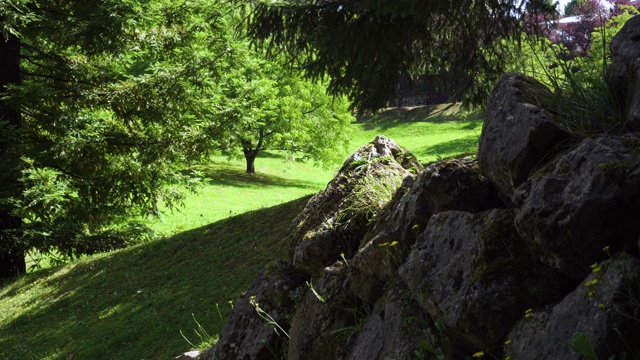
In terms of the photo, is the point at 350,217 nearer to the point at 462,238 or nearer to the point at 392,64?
the point at 462,238

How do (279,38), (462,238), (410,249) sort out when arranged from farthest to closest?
(279,38)
(410,249)
(462,238)

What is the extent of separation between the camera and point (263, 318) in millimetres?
5520

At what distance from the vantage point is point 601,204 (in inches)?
120

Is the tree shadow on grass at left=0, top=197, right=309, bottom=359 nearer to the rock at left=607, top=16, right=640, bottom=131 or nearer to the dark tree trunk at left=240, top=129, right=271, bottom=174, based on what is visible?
the rock at left=607, top=16, right=640, bottom=131

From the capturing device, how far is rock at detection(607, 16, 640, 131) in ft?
12.6

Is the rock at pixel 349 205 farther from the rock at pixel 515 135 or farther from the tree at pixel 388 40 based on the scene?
the tree at pixel 388 40

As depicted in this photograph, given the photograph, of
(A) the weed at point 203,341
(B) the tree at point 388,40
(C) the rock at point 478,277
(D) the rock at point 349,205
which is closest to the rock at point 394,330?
(C) the rock at point 478,277

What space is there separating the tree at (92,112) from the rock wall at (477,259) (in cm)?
1001

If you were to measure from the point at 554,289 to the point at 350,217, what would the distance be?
8.12 ft

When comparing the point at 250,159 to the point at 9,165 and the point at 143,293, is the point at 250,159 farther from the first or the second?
the point at 143,293

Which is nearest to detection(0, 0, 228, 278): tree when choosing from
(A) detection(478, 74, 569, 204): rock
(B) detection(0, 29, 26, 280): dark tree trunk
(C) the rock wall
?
(B) detection(0, 29, 26, 280): dark tree trunk

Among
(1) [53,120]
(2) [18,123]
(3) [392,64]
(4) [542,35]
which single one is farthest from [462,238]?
(2) [18,123]

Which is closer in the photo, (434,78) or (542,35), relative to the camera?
(542,35)

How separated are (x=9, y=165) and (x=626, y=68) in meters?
13.5
